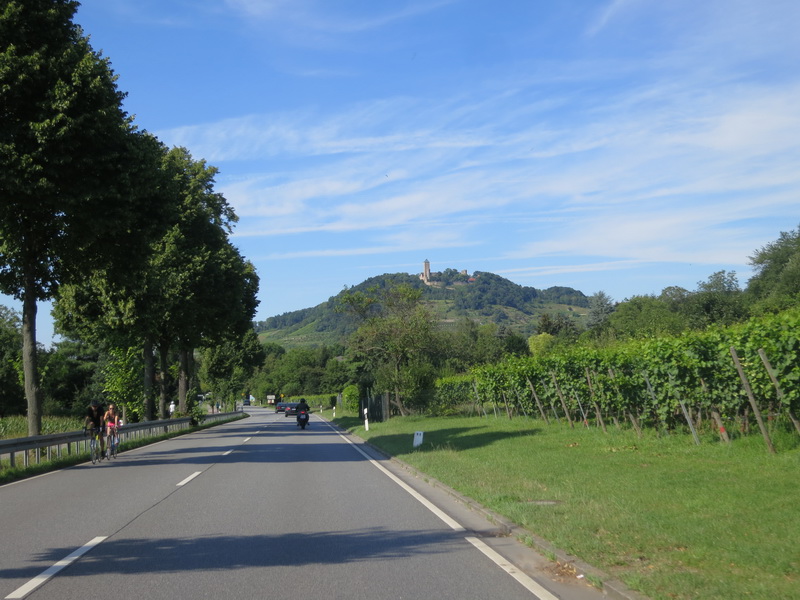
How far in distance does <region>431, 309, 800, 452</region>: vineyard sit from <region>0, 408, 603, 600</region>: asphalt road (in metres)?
6.22

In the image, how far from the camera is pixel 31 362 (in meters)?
21.4

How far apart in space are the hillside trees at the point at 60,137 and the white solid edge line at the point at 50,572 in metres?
11.2

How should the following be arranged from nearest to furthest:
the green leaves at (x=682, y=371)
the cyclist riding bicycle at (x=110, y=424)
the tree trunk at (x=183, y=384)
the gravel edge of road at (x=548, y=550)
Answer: the gravel edge of road at (x=548, y=550) → the green leaves at (x=682, y=371) → the cyclist riding bicycle at (x=110, y=424) → the tree trunk at (x=183, y=384)

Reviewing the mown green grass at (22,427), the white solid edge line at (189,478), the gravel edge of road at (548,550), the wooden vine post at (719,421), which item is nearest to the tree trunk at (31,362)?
the white solid edge line at (189,478)

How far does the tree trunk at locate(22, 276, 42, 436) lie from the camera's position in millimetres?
21375

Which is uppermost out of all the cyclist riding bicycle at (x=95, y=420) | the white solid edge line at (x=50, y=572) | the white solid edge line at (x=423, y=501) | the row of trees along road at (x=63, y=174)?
the row of trees along road at (x=63, y=174)

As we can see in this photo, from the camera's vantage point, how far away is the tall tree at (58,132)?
17359 millimetres

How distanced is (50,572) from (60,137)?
42.3 feet

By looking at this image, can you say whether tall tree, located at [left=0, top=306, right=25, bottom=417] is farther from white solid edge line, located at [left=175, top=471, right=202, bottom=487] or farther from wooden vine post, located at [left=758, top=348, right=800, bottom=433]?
wooden vine post, located at [left=758, top=348, right=800, bottom=433]

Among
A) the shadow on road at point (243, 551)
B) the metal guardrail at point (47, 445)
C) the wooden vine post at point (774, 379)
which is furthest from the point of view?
the metal guardrail at point (47, 445)

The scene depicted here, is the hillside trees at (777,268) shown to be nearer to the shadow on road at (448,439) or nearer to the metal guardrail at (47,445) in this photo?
the shadow on road at (448,439)

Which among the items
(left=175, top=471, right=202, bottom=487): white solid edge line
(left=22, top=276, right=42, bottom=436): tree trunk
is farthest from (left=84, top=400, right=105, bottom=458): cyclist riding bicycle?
(left=175, top=471, right=202, bottom=487): white solid edge line

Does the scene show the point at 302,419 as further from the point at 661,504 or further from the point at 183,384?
the point at 661,504

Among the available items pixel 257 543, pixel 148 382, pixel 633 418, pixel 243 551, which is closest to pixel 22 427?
pixel 148 382
